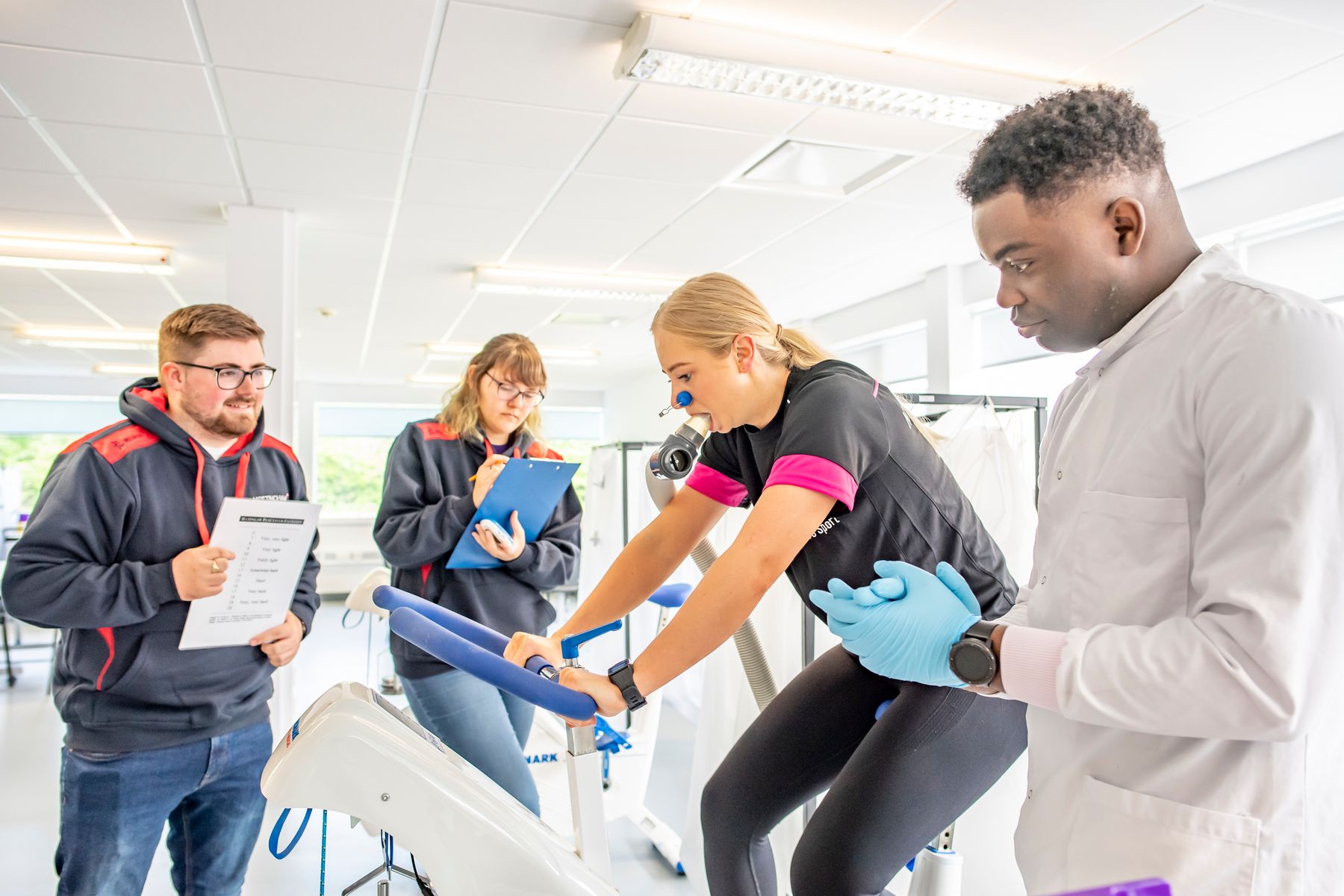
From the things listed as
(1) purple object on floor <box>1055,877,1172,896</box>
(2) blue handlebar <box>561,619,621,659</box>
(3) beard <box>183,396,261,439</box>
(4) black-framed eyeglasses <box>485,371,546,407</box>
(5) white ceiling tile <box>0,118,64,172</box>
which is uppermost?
(5) white ceiling tile <box>0,118,64,172</box>

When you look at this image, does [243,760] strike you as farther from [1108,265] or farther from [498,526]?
[1108,265]

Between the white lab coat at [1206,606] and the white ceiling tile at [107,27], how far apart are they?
2778mm

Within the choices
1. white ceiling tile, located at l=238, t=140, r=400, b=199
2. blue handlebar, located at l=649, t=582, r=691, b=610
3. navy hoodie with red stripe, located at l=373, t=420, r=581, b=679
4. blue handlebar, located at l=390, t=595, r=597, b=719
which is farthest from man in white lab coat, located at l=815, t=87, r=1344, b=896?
white ceiling tile, located at l=238, t=140, r=400, b=199

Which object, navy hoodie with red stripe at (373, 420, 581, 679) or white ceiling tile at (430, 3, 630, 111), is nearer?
navy hoodie with red stripe at (373, 420, 581, 679)

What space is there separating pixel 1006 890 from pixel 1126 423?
76.0 inches

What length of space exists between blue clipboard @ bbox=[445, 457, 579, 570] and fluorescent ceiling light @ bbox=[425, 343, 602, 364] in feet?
20.5

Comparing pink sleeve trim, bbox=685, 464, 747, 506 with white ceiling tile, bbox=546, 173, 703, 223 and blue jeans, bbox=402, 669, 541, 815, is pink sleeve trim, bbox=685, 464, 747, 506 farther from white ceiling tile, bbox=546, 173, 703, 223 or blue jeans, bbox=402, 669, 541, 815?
white ceiling tile, bbox=546, 173, 703, 223

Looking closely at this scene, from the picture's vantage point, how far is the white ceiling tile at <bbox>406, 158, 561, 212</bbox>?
3.81 m

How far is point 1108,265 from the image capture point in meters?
0.93

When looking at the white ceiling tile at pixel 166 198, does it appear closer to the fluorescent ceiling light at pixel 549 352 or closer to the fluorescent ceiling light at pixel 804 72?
the fluorescent ceiling light at pixel 804 72

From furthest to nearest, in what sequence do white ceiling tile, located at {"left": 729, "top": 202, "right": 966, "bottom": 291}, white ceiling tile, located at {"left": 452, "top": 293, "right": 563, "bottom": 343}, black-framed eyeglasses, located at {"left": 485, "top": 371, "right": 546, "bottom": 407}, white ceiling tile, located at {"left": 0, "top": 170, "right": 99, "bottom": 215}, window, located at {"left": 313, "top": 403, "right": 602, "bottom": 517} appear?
window, located at {"left": 313, "top": 403, "right": 602, "bottom": 517} → white ceiling tile, located at {"left": 452, "top": 293, "right": 563, "bottom": 343} → white ceiling tile, located at {"left": 729, "top": 202, "right": 966, "bottom": 291} → white ceiling tile, located at {"left": 0, "top": 170, "right": 99, "bottom": 215} → black-framed eyeglasses, located at {"left": 485, "top": 371, "right": 546, "bottom": 407}

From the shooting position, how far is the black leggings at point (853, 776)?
1.31m

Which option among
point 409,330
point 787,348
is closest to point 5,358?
point 409,330

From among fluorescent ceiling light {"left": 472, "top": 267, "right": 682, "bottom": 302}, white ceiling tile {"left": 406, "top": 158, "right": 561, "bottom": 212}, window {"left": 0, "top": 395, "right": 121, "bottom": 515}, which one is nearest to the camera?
white ceiling tile {"left": 406, "top": 158, "right": 561, "bottom": 212}
